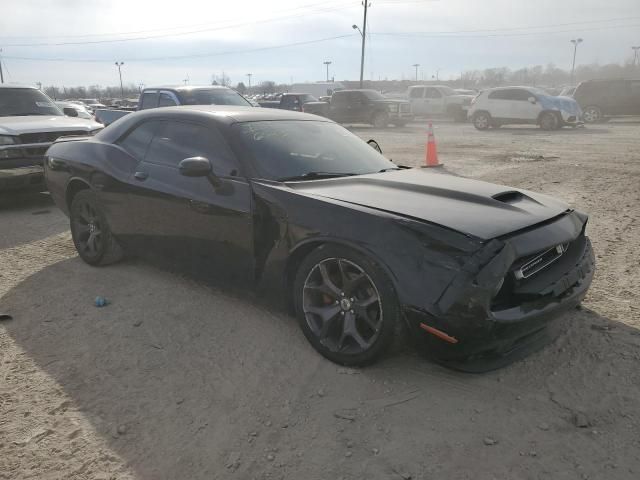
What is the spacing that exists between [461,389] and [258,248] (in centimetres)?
151

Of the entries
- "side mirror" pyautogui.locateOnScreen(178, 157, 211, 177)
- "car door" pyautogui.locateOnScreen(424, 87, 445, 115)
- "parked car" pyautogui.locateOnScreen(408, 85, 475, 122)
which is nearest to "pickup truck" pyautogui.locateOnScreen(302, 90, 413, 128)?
"parked car" pyautogui.locateOnScreen(408, 85, 475, 122)

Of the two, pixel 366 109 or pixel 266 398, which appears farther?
pixel 366 109

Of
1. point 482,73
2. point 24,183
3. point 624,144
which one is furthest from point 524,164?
point 482,73

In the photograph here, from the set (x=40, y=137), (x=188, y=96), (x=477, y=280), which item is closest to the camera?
(x=477, y=280)

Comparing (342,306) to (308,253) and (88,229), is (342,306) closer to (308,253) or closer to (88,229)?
(308,253)

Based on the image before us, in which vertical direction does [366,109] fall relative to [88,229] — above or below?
above

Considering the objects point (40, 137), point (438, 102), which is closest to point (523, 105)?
point (438, 102)

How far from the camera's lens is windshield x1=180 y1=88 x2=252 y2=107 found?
1000 centimetres

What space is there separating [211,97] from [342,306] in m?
8.17

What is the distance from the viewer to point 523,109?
799 inches

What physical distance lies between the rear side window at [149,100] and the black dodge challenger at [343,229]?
619 centimetres

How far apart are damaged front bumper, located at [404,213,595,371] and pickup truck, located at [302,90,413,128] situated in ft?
70.7

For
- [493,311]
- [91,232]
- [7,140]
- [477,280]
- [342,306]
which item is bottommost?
[91,232]

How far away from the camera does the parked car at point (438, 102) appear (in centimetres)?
2697
